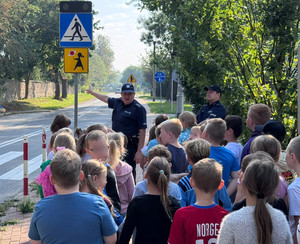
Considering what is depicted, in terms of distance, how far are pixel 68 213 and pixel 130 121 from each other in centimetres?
442

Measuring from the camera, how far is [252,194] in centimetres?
270

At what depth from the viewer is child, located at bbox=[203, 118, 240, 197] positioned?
15.0 ft

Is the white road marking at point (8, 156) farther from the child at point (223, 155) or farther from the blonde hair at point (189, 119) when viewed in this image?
→ the child at point (223, 155)

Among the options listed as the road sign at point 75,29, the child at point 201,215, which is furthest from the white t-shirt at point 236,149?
the road sign at point 75,29

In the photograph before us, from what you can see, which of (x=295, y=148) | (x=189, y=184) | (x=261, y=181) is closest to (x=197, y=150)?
(x=189, y=184)

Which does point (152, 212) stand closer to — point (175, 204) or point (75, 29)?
point (175, 204)

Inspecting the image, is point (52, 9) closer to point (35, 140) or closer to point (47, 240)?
point (35, 140)

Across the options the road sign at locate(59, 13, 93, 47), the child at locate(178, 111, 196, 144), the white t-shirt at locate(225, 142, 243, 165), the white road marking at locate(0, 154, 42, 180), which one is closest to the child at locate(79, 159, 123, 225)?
the white t-shirt at locate(225, 142, 243, 165)

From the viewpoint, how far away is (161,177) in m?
3.31

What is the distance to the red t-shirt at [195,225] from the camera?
2938 millimetres

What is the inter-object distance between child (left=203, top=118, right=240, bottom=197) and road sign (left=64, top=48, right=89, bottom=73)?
10.7 feet

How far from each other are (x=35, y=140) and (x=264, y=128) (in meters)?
14.9

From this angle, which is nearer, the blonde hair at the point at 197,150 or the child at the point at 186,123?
the blonde hair at the point at 197,150

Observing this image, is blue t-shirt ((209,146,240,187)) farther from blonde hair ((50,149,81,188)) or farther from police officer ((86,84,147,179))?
police officer ((86,84,147,179))
